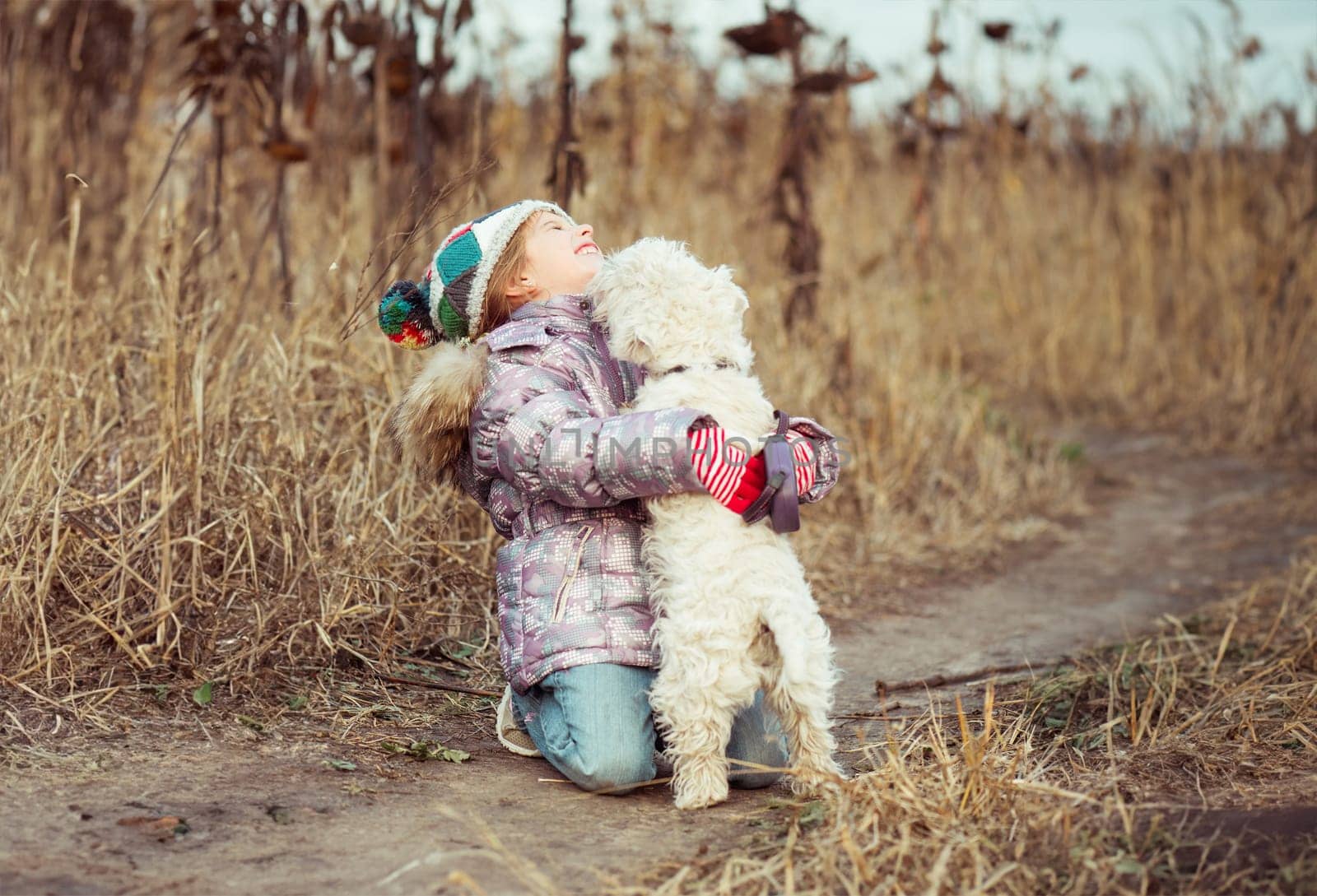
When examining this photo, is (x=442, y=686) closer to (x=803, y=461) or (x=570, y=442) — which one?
(x=570, y=442)

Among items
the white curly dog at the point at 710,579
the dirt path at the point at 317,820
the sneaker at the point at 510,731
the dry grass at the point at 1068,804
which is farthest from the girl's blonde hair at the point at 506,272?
the dry grass at the point at 1068,804

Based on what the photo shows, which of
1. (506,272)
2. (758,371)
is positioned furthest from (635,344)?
(758,371)

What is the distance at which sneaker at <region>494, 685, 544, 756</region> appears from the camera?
2.84 meters

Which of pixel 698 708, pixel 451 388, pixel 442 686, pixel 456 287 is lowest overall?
pixel 442 686

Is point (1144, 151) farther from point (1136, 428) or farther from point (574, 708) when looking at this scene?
point (574, 708)

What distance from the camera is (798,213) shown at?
18.3 feet

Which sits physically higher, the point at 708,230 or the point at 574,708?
the point at 708,230

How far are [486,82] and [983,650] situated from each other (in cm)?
372

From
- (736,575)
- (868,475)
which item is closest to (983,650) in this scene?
(868,475)

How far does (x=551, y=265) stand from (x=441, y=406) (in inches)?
15.8

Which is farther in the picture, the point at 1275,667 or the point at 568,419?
the point at 1275,667

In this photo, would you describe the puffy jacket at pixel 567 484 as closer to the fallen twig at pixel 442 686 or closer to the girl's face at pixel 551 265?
the girl's face at pixel 551 265

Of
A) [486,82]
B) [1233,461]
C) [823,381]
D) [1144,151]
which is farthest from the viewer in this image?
[1144,151]

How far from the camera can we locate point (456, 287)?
9.31ft
